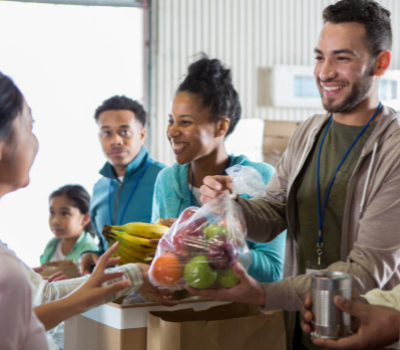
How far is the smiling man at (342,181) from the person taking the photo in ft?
3.54

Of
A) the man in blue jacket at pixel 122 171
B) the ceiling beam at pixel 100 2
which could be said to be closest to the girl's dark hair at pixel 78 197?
the man in blue jacket at pixel 122 171

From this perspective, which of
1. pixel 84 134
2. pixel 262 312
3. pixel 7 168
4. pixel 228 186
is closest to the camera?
pixel 7 168

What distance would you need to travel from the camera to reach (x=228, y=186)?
122 centimetres

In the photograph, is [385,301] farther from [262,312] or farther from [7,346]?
[7,346]

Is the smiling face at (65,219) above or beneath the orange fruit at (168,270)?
beneath

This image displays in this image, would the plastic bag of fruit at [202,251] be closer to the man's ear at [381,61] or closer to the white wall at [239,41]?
the man's ear at [381,61]

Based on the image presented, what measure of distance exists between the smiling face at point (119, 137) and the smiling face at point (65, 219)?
2.51 feet

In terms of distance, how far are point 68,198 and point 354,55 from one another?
204cm

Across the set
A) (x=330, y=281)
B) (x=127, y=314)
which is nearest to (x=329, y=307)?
(x=330, y=281)

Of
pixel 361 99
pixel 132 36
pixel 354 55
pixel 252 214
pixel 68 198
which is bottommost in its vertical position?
pixel 68 198


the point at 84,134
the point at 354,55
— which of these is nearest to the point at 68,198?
the point at 84,134

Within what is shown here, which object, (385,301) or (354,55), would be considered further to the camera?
(354,55)

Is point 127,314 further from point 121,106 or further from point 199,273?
point 121,106

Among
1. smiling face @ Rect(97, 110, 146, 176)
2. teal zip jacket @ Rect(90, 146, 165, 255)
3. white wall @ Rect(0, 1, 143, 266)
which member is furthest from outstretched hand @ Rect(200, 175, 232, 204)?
white wall @ Rect(0, 1, 143, 266)
